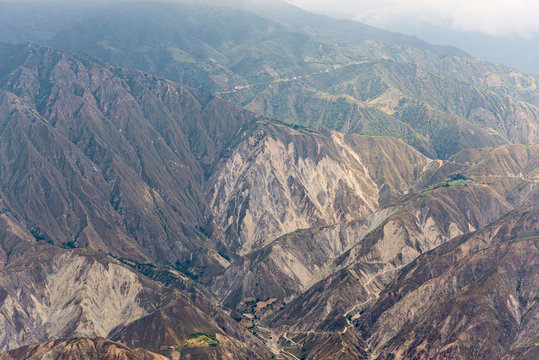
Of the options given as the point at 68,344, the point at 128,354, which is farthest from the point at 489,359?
the point at 68,344

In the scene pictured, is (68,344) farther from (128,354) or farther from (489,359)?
(489,359)

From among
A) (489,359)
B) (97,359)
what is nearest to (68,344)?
(97,359)

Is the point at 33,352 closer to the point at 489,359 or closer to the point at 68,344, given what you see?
the point at 68,344

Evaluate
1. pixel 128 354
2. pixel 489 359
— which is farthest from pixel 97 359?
pixel 489 359

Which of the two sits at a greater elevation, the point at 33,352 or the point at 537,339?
the point at 537,339

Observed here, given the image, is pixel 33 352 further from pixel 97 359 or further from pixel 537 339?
→ pixel 537 339

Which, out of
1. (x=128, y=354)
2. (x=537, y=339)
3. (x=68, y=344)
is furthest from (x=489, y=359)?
(x=68, y=344)

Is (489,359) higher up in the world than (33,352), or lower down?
higher up
